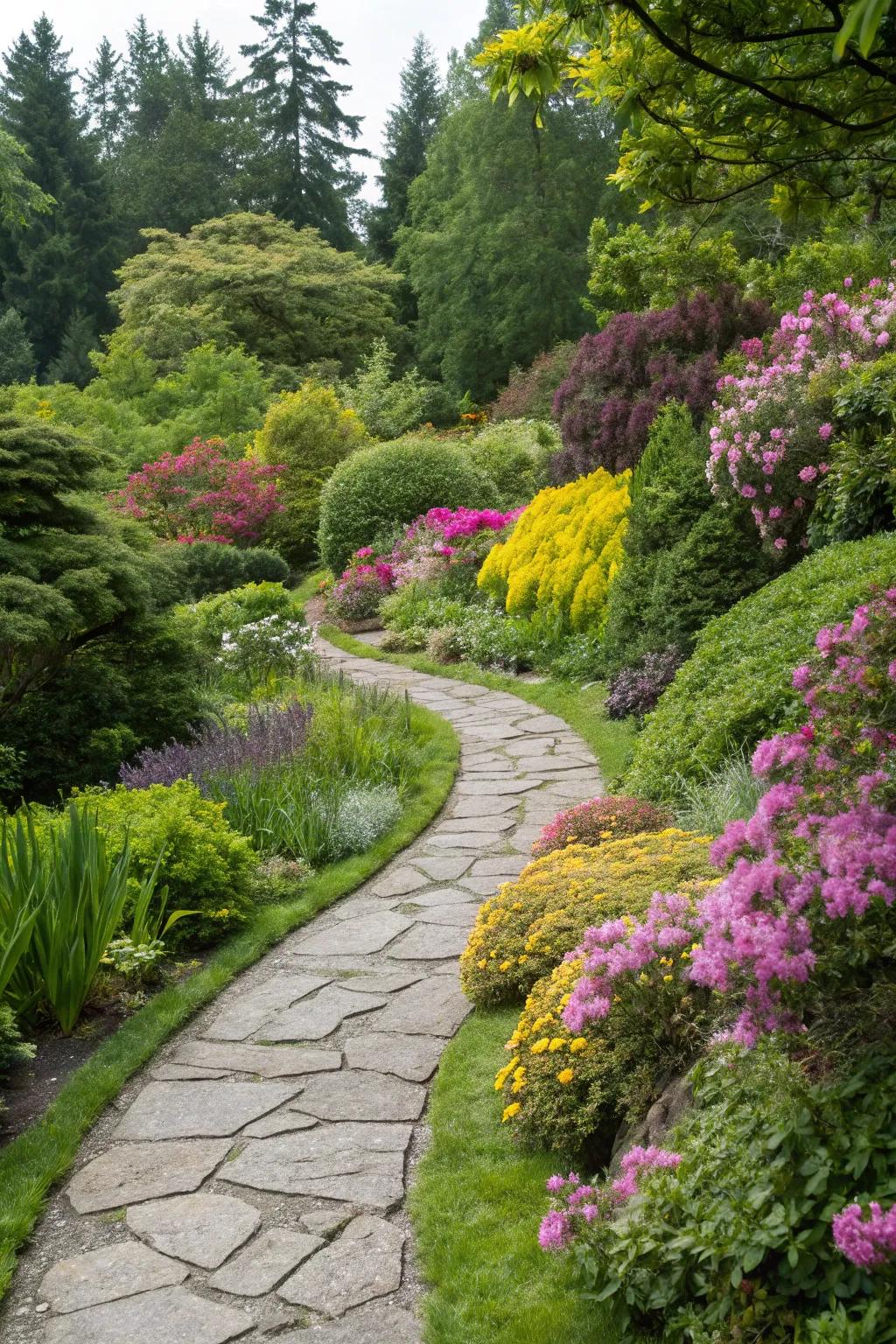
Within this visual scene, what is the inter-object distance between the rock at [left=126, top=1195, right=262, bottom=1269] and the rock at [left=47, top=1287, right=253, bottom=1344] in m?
0.15

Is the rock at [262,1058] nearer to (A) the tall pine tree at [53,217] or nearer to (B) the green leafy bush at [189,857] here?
(B) the green leafy bush at [189,857]

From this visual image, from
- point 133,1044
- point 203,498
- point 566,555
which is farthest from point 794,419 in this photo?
point 203,498

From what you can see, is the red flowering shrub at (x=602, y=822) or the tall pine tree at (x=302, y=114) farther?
the tall pine tree at (x=302, y=114)

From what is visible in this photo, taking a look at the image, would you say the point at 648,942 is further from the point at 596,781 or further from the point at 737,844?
the point at 596,781

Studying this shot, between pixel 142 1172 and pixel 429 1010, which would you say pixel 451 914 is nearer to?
pixel 429 1010

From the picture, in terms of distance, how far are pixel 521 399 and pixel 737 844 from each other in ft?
72.8

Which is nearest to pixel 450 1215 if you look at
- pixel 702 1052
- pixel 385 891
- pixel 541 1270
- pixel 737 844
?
pixel 541 1270

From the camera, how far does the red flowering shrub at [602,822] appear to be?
4.82 meters

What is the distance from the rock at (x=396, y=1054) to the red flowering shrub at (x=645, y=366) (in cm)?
879

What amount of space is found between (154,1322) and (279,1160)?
68 centimetres

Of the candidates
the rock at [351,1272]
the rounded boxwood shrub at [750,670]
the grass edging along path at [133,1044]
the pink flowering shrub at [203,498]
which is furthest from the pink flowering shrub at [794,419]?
the pink flowering shrub at [203,498]

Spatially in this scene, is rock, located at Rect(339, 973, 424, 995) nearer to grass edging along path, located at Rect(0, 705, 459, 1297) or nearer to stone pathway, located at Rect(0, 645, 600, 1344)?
stone pathway, located at Rect(0, 645, 600, 1344)

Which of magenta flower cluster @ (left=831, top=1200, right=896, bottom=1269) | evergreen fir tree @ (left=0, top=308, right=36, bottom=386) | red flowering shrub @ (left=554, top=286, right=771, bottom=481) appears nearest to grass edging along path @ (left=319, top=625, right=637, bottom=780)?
red flowering shrub @ (left=554, top=286, right=771, bottom=481)

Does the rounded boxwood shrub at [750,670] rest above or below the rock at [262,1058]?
above
